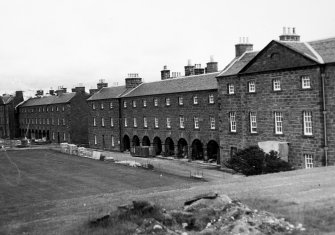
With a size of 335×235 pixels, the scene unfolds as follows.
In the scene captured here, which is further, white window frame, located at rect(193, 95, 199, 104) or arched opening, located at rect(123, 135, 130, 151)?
arched opening, located at rect(123, 135, 130, 151)

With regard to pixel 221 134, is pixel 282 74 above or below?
above

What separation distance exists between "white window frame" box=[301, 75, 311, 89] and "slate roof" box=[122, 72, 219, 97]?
1296 cm

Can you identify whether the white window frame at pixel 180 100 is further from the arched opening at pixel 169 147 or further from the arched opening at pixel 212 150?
the arched opening at pixel 212 150

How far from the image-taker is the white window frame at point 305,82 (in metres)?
33.4

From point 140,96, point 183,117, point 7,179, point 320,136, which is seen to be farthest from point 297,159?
point 140,96

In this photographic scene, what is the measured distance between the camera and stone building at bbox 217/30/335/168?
3241 cm

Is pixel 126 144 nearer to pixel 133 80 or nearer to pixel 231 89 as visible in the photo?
pixel 133 80

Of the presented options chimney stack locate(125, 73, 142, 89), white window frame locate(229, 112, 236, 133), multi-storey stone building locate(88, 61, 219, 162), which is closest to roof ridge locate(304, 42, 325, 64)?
white window frame locate(229, 112, 236, 133)

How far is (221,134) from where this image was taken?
140 ft

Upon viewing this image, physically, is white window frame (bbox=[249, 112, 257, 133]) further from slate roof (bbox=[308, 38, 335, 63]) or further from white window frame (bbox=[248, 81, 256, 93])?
slate roof (bbox=[308, 38, 335, 63])

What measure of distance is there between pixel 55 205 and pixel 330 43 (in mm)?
24251

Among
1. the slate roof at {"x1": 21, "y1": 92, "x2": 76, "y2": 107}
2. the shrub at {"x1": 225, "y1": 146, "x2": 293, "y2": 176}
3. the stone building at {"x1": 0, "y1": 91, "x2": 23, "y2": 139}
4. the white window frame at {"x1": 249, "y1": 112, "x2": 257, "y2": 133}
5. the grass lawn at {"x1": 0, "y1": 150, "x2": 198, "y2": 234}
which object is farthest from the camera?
the stone building at {"x1": 0, "y1": 91, "x2": 23, "y2": 139}

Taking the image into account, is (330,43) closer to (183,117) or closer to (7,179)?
(183,117)

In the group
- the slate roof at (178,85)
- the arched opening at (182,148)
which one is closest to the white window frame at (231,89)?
the slate roof at (178,85)
